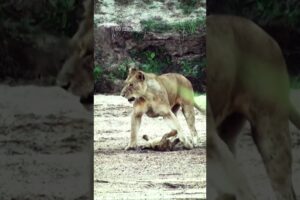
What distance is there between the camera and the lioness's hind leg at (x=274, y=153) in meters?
5.89

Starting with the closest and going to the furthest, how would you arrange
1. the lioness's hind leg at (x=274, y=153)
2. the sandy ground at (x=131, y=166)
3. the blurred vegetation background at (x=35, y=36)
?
the sandy ground at (x=131, y=166) → the blurred vegetation background at (x=35, y=36) → the lioness's hind leg at (x=274, y=153)

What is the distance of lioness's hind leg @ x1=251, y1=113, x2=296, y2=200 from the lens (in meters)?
5.89

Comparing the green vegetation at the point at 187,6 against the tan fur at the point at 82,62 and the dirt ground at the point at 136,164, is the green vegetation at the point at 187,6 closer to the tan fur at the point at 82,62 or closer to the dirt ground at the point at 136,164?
the tan fur at the point at 82,62

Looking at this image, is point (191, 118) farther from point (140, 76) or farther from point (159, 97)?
point (140, 76)

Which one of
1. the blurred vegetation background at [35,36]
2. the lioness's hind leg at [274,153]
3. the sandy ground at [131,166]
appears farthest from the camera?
the lioness's hind leg at [274,153]

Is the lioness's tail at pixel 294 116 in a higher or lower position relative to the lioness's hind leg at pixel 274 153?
higher

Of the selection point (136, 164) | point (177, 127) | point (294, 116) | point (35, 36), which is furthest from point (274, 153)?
point (35, 36)

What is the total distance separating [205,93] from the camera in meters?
5.83

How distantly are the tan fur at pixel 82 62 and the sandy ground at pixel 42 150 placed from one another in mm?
183

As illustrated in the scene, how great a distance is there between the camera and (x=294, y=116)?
591cm

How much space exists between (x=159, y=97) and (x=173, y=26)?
61 cm

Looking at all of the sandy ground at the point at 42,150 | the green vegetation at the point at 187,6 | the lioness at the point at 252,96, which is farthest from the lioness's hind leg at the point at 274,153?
the sandy ground at the point at 42,150

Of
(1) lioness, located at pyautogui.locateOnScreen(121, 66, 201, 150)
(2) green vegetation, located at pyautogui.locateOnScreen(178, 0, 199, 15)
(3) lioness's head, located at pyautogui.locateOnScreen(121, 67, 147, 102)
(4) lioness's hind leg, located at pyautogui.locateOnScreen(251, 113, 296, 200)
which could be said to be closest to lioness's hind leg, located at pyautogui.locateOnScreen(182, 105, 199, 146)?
(1) lioness, located at pyautogui.locateOnScreen(121, 66, 201, 150)

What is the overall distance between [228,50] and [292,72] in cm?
60
